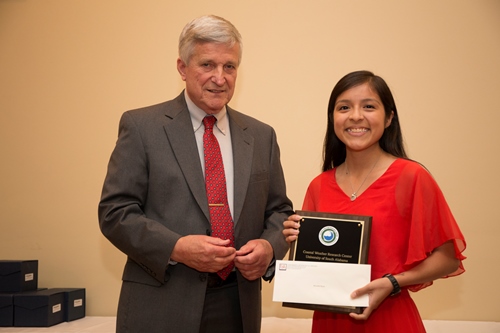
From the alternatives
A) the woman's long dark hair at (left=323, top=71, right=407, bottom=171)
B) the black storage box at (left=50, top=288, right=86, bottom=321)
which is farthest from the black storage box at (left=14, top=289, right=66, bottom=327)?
the woman's long dark hair at (left=323, top=71, right=407, bottom=171)

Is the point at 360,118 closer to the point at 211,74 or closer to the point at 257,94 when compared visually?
the point at 211,74

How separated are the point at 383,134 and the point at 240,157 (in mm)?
607

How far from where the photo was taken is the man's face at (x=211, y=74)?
2.19 metres

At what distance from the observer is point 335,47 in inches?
153

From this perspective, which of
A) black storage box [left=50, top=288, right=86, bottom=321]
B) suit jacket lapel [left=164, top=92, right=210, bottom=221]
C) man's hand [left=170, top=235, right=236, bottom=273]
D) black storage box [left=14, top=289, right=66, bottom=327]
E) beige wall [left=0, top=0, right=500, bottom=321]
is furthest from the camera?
beige wall [left=0, top=0, right=500, bottom=321]

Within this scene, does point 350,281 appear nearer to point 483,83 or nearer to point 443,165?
point 443,165

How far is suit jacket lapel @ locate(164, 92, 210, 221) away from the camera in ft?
6.81

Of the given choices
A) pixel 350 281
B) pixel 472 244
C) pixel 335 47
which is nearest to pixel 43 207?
pixel 335 47

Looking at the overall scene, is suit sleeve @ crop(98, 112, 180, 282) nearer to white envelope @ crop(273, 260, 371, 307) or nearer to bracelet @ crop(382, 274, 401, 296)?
white envelope @ crop(273, 260, 371, 307)

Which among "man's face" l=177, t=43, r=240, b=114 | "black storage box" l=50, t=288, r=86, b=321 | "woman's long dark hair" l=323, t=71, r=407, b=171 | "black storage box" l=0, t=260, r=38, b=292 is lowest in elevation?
"black storage box" l=50, t=288, r=86, b=321

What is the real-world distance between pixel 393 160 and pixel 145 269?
3.49 feet

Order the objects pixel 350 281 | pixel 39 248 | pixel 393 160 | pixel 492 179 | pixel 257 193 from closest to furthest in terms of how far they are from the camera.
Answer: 1. pixel 350 281
2. pixel 393 160
3. pixel 257 193
4. pixel 492 179
5. pixel 39 248

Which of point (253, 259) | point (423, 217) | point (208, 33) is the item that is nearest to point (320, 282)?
point (253, 259)

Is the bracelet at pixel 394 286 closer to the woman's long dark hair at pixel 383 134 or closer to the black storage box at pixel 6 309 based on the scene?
the woman's long dark hair at pixel 383 134
